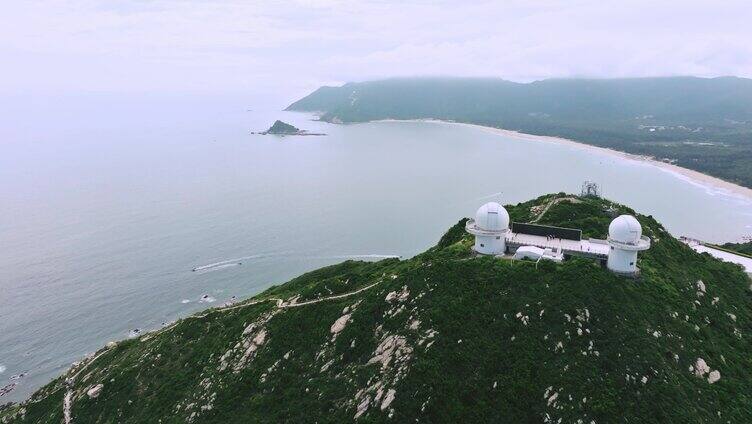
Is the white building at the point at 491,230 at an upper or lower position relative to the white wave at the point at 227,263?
upper

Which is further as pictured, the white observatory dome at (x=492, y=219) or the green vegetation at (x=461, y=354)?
the white observatory dome at (x=492, y=219)

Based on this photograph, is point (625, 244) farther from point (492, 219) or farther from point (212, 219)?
point (212, 219)

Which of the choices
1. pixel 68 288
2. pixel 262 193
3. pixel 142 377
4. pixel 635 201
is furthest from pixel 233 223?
pixel 635 201

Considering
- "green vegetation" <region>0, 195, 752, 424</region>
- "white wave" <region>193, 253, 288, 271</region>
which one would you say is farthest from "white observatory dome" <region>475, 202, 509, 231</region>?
"white wave" <region>193, 253, 288, 271</region>

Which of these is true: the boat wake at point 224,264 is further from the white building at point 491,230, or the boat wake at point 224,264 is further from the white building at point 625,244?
the white building at point 625,244

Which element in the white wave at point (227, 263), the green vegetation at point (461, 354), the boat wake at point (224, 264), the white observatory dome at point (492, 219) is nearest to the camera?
the green vegetation at point (461, 354)

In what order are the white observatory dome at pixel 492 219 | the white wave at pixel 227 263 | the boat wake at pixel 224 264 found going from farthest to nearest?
the white wave at pixel 227 263, the boat wake at pixel 224 264, the white observatory dome at pixel 492 219

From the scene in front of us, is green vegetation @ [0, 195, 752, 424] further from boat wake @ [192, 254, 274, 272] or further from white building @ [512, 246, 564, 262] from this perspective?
boat wake @ [192, 254, 274, 272]

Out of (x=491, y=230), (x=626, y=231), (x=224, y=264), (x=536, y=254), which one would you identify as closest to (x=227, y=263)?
(x=224, y=264)

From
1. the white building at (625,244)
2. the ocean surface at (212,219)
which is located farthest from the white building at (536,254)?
the ocean surface at (212,219)
